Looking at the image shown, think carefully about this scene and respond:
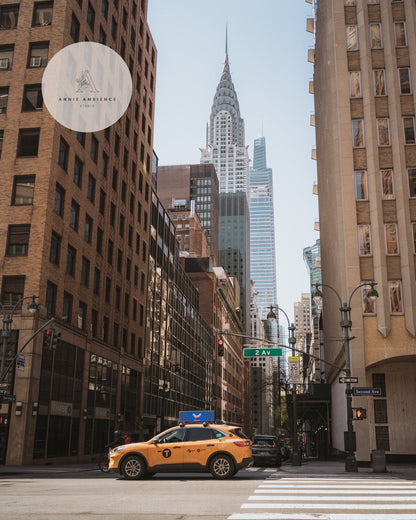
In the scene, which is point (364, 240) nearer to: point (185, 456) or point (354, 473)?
point (354, 473)

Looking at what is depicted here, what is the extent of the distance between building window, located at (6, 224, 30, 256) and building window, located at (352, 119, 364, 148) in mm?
21918

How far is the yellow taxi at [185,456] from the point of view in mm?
16859

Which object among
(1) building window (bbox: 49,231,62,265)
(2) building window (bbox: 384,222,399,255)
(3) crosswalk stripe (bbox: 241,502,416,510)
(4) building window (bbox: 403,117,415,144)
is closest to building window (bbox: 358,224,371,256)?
(2) building window (bbox: 384,222,399,255)

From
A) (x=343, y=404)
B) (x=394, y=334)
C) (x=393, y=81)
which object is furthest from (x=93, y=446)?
(x=393, y=81)

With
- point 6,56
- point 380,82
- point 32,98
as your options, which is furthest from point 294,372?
point 6,56

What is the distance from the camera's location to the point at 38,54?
123ft

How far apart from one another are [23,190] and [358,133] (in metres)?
22.3

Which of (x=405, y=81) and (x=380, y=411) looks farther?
(x=405, y=81)

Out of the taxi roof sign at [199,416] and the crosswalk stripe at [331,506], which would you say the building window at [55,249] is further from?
the crosswalk stripe at [331,506]

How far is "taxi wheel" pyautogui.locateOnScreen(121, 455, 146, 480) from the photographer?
1700 centimetres

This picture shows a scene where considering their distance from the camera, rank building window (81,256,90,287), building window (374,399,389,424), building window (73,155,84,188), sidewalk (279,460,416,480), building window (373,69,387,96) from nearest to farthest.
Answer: sidewalk (279,460,416,480)
building window (374,399,389,424)
building window (373,69,387,96)
building window (73,155,84,188)
building window (81,256,90,287)

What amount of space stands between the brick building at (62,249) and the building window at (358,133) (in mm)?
19680

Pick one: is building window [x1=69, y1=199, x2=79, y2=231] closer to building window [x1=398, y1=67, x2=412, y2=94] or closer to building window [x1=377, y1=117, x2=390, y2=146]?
building window [x1=377, y1=117, x2=390, y2=146]

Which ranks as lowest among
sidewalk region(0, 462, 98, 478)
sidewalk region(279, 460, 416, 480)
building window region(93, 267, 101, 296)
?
sidewalk region(0, 462, 98, 478)
